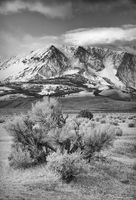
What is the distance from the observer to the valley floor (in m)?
13.3

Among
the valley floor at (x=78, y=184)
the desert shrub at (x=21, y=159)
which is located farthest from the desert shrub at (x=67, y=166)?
the desert shrub at (x=21, y=159)

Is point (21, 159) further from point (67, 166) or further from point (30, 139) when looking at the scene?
point (67, 166)

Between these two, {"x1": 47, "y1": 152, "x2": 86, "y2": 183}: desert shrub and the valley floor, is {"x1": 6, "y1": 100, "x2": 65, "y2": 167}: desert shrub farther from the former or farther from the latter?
{"x1": 47, "y1": 152, "x2": 86, "y2": 183}: desert shrub

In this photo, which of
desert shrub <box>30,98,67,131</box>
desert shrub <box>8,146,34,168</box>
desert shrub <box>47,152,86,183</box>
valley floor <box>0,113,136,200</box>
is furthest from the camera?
desert shrub <box>30,98,67,131</box>

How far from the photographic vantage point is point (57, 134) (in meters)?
18.0

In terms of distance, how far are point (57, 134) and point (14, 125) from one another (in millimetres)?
2613

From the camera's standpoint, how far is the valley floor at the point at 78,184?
13.3 meters

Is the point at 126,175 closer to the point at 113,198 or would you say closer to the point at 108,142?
the point at 108,142

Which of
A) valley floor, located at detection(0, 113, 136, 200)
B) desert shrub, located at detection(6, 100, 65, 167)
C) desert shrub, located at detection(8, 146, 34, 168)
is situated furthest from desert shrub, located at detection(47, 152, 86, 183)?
desert shrub, located at detection(6, 100, 65, 167)

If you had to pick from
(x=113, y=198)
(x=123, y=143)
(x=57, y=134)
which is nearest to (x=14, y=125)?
(x=57, y=134)

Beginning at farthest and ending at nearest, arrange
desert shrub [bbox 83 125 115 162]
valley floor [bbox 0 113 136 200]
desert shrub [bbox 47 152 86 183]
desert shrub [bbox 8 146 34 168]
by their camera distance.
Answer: desert shrub [bbox 83 125 115 162]
desert shrub [bbox 8 146 34 168]
desert shrub [bbox 47 152 86 183]
valley floor [bbox 0 113 136 200]

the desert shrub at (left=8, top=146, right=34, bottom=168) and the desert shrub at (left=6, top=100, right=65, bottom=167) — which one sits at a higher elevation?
the desert shrub at (left=6, top=100, right=65, bottom=167)

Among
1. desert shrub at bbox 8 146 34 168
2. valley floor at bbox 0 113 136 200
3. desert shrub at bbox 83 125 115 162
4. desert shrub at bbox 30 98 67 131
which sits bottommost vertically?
valley floor at bbox 0 113 136 200

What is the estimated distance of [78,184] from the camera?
1517 centimetres
